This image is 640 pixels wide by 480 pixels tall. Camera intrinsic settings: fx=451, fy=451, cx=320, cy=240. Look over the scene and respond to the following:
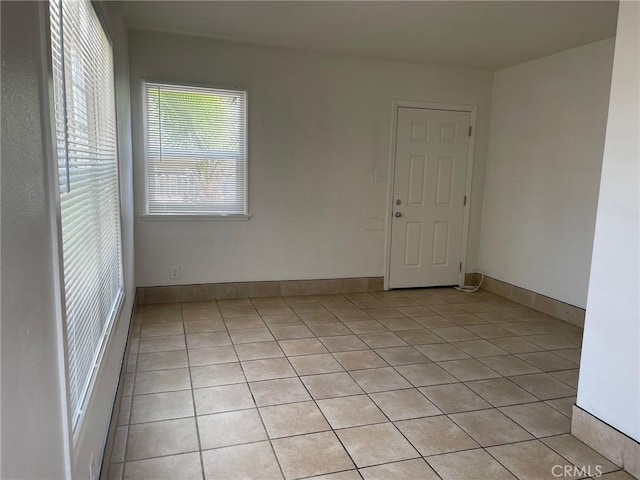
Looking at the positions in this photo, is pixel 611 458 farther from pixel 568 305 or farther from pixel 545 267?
pixel 545 267

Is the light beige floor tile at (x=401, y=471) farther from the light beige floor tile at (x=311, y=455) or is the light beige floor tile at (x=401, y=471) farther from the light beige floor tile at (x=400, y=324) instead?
the light beige floor tile at (x=400, y=324)

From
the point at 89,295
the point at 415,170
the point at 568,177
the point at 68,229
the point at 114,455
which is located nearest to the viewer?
the point at 68,229

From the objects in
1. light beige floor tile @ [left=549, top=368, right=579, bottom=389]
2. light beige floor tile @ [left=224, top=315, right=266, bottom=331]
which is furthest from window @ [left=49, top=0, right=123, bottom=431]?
light beige floor tile @ [left=549, top=368, right=579, bottom=389]

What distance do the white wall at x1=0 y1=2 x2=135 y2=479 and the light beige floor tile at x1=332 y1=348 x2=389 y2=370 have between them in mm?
2106

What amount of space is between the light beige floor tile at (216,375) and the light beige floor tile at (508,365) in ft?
5.62

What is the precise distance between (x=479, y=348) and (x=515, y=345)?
1.07ft

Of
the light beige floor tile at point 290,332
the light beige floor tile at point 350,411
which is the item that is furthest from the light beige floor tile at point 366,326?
the light beige floor tile at point 350,411

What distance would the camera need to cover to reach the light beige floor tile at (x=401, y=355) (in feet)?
10.4

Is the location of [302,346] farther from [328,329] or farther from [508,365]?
[508,365]

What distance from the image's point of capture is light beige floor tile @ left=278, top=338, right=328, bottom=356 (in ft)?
10.8

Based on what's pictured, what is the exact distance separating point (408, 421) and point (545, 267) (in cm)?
277

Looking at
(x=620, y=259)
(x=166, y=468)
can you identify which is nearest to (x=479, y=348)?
(x=620, y=259)

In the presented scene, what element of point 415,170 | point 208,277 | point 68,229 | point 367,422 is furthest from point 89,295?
point 415,170

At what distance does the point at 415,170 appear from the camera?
500 cm
